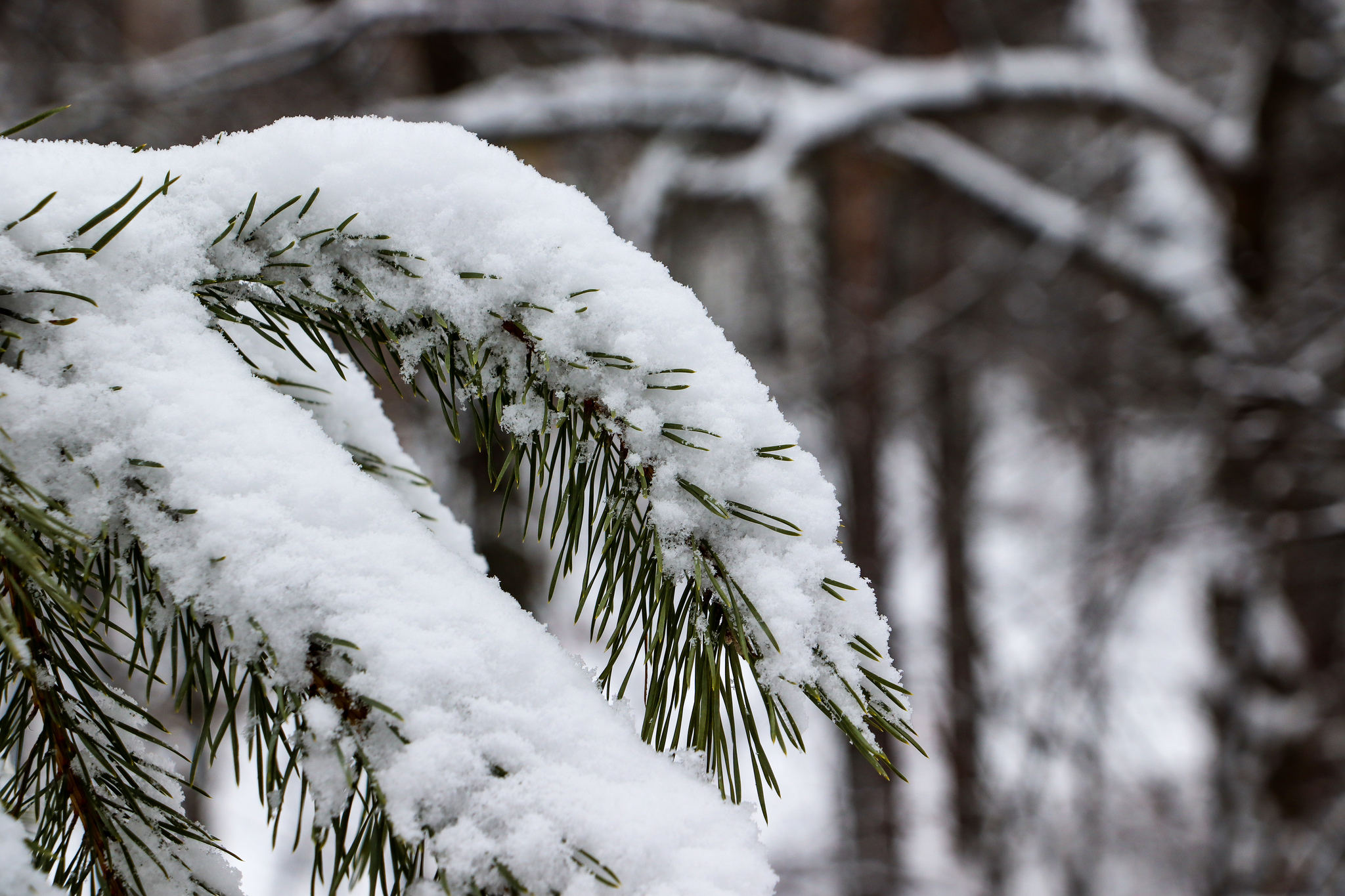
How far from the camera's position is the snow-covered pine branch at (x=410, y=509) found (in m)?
0.42

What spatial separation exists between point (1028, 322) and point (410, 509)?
418cm

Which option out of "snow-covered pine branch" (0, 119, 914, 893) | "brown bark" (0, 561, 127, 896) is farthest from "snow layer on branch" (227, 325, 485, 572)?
"brown bark" (0, 561, 127, 896)

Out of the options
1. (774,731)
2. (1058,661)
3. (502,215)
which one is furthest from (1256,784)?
(502,215)

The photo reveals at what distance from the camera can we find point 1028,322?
413 cm

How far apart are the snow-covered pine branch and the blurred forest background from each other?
219 cm

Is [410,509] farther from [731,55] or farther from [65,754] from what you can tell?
[731,55]

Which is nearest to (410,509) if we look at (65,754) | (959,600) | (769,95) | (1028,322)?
(65,754)

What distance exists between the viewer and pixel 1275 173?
10.2 ft

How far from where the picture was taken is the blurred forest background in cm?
270

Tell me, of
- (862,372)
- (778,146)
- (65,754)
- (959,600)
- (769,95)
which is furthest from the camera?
(959,600)

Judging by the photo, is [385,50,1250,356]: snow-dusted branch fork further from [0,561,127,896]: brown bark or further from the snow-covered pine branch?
Answer: [0,561,127,896]: brown bark

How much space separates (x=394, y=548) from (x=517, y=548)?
3.60 metres

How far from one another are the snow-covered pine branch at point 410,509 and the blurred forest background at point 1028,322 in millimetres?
2192

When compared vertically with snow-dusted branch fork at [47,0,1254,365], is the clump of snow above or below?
below
